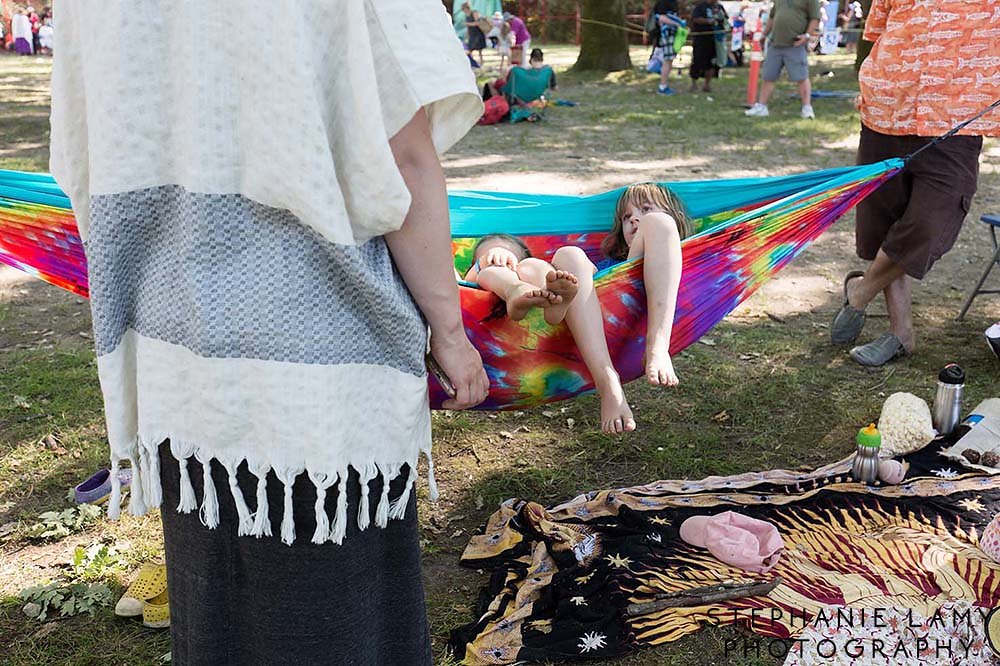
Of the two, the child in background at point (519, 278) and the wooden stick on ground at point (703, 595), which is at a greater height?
the child in background at point (519, 278)

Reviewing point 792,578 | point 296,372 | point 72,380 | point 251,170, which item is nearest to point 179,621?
point 296,372

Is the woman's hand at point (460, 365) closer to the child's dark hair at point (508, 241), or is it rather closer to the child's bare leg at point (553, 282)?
the child's bare leg at point (553, 282)

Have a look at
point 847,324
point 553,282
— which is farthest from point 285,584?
point 847,324

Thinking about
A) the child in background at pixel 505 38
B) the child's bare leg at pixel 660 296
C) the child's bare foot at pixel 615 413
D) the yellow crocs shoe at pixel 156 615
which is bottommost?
the yellow crocs shoe at pixel 156 615

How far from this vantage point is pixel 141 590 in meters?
2.08

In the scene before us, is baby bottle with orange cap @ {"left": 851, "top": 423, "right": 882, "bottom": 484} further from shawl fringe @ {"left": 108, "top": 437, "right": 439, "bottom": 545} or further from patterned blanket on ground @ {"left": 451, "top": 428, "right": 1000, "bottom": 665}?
shawl fringe @ {"left": 108, "top": 437, "right": 439, "bottom": 545}

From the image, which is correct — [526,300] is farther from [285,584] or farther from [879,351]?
[879,351]

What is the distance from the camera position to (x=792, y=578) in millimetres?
2100

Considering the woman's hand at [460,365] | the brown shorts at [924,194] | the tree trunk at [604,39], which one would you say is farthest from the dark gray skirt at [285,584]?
the tree trunk at [604,39]

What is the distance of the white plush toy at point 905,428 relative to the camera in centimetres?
Answer: 263

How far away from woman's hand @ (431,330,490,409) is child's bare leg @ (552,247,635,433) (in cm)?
88

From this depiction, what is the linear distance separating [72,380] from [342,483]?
245 cm

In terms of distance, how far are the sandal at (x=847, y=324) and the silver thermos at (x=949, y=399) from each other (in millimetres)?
710

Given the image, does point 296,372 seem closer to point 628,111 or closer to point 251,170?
point 251,170
